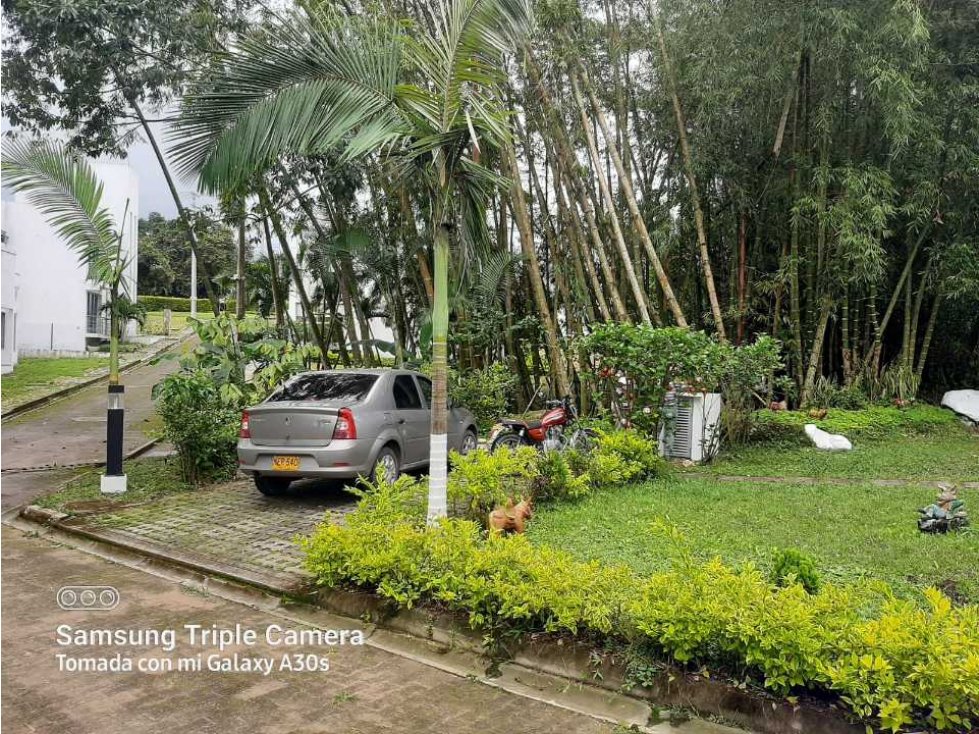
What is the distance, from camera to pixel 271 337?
455 inches

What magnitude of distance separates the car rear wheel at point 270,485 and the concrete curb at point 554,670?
2.39 meters

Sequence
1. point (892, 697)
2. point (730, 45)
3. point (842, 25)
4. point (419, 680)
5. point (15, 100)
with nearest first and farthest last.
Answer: point (892, 697), point (419, 680), point (842, 25), point (730, 45), point (15, 100)

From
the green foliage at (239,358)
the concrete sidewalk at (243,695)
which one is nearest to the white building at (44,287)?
the green foliage at (239,358)

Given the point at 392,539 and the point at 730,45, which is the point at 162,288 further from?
the point at 392,539

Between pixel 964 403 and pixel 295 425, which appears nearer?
pixel 295 425

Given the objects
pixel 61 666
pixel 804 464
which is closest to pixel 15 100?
pixel 61 666

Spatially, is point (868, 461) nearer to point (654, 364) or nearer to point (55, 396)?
point (654, 364)

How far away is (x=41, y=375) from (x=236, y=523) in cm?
1640

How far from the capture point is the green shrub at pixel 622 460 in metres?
7.25

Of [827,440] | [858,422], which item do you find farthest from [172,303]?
[827,440]

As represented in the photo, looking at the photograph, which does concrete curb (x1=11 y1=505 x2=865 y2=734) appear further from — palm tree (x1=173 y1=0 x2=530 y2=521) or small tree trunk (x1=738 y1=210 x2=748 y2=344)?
small tree trunk (x1=738 y1=210 x2=748 y2=344)

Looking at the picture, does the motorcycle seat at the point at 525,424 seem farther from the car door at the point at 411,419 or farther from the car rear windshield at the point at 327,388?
the car rear windshield at the point at 327,388

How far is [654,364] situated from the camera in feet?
28.1

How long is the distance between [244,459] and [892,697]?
18.9ft
